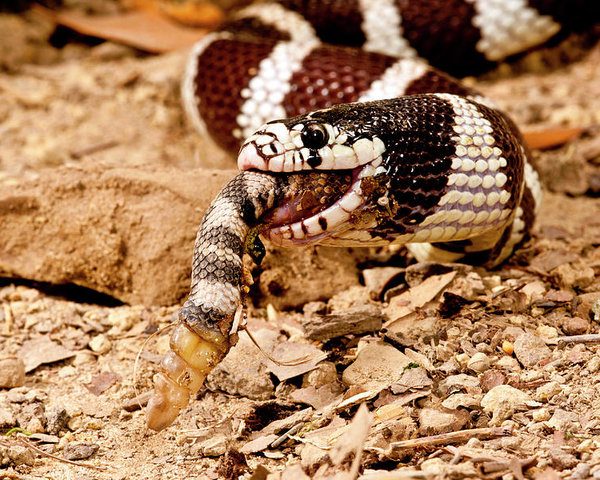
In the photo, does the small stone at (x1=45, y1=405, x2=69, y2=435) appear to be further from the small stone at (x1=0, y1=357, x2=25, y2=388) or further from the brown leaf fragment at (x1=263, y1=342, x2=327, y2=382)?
the brown leaf fragment at (x1=263, y1=342, x2=327, y2=382)

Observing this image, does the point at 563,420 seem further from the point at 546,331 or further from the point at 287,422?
the point at 287,422

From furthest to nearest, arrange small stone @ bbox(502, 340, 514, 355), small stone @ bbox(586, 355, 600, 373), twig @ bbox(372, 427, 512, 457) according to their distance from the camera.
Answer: small stone @ bbox(502, 340, 514, 355), small stone @ bbox(586, 355, 600, 373), twig @ bbox(372, 427, 512, 457)

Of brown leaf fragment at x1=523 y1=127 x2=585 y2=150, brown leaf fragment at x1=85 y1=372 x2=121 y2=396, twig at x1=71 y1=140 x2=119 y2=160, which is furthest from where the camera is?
twig at x1=71 y1=140 x2=119 y2=160

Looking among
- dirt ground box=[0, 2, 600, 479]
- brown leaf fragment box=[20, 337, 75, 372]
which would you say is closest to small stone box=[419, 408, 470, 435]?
dirt ground box=[0, 2, 600, 479]

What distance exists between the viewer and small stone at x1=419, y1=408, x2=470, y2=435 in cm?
248

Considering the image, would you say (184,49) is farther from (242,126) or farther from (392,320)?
(392,320)

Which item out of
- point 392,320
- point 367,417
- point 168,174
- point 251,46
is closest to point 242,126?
point 251,46

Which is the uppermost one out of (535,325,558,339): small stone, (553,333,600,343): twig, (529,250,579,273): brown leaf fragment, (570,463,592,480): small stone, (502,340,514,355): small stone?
(570,463,592,480): small stone

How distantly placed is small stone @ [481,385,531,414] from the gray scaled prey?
0.73m

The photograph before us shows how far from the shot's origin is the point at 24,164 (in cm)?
501

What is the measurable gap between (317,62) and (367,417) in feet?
Answer: 8.94

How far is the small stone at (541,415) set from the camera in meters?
2.49

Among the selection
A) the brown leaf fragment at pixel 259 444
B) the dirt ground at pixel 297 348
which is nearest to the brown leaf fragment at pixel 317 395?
the dirt ground at pixel 297 348

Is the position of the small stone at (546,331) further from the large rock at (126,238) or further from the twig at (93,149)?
the twig at (93,149)
